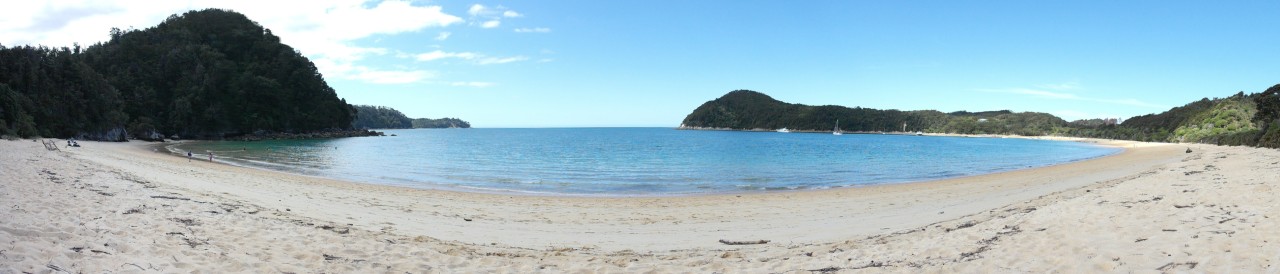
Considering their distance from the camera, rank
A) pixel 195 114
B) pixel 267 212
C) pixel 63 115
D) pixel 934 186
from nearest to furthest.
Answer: pixel 267 212 → pixel 934 186 → pixel 63 115 → pixel 195 114

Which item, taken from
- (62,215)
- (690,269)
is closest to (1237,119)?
(690,269)

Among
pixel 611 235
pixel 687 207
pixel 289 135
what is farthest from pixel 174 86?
pixel 611 235

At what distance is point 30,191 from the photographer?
9.66m

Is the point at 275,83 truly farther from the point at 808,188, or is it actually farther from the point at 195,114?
the point at 808,188

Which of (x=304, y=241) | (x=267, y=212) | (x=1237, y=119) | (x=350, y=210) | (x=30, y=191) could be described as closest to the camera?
(x=304, y=241)

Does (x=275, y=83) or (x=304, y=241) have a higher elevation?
(x=275, y=83)

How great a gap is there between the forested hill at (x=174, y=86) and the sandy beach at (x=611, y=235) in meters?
47.0

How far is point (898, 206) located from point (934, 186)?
26.0ft

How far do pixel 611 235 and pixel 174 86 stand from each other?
11169cm

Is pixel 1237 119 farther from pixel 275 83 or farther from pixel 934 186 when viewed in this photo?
pixel 275 83

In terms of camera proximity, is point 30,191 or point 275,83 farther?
point 275,83

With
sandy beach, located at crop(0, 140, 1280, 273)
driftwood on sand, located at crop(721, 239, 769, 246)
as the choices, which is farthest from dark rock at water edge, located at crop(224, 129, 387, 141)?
driftwood on sand, located at crop(721, 239, 769, 246)

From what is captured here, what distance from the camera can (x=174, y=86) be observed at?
91.7m

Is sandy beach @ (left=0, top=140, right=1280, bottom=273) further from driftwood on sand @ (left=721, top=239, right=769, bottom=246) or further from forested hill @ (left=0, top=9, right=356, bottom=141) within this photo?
forested hill @ (left=0, top=9, right=356, bottom=141)
